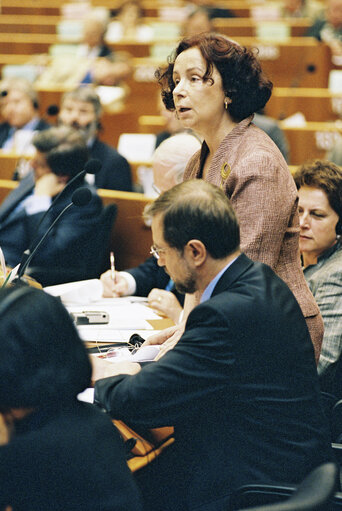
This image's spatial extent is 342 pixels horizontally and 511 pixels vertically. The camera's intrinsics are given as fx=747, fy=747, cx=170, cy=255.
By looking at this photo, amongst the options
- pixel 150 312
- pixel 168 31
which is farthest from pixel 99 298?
pixel 168 31

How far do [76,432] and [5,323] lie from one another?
0.73 feet

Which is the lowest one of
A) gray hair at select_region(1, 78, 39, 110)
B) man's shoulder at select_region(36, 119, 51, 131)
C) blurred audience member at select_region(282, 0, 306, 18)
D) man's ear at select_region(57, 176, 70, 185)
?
man's shoulder at select_region(36, 119, 51, 131)

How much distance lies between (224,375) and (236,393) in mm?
64

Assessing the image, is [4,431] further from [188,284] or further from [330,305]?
[330,305]

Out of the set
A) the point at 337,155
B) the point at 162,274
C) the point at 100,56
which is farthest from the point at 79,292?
the point at 100,56

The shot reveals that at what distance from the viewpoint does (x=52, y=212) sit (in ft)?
11.1

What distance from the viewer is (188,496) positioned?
176 centimetres

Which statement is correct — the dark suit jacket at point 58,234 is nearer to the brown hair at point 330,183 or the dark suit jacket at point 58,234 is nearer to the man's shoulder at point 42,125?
the brown hair at point 330,183

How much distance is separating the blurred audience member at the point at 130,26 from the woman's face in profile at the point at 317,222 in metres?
6.52

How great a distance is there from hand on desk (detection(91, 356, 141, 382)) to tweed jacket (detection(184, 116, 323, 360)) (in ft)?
1.45

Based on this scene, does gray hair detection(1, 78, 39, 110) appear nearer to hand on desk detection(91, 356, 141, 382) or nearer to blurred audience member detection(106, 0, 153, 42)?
blurred audience member detection(106, 0, 153, 42)

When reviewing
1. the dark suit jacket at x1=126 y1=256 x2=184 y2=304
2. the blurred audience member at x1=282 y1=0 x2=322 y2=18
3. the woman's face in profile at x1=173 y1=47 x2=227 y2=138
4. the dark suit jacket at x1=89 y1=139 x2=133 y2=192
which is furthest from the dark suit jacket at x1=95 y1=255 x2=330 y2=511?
the blurred audience member at x1=282 y1=0 x2=322 y2=18

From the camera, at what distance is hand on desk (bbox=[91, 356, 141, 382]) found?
6.37 ft

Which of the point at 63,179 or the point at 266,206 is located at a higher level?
the point at 266,206
